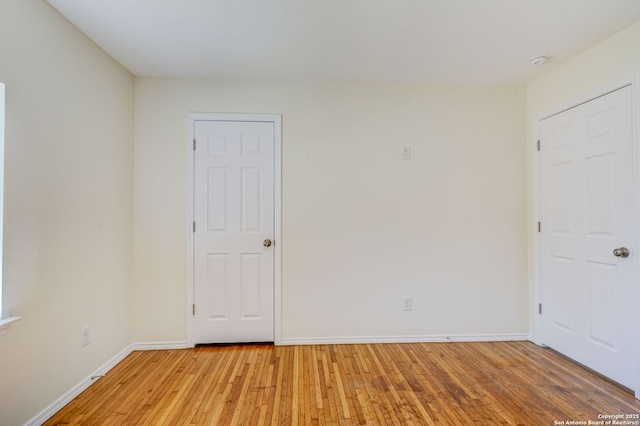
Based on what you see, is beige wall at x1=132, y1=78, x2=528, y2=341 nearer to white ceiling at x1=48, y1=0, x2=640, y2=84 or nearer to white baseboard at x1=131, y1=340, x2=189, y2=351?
Result: white baseboard at x1=131, y1=340, x2=189, y2=351

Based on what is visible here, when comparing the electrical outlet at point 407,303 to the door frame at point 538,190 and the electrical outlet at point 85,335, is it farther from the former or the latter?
the electrical outlet at point 85,335

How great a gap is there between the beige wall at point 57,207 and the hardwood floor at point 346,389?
32 centimetres

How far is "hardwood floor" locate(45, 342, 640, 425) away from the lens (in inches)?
65.1

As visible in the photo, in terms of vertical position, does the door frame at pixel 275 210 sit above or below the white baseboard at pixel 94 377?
above

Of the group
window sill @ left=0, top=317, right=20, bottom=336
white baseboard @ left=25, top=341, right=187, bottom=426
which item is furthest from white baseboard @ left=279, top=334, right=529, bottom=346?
window sill @ left=0, top=317, right=20, bottom=336

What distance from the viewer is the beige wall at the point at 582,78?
6.17 ft

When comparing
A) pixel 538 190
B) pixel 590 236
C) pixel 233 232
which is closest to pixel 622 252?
pixel 590 236

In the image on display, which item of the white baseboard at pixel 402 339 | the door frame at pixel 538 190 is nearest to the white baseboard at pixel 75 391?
the white baseboard at pixel 402 339

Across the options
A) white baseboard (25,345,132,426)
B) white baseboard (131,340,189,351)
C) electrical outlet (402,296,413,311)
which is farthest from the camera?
electrical outlet (402,296,413,311)

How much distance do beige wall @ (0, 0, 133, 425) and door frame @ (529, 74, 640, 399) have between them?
3630 mm

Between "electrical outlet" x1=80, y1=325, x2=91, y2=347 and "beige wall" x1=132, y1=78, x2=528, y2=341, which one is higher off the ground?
"beige wall" x1=132, y1=78, x2=528, y2=341

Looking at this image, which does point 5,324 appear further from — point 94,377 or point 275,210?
point 275,210

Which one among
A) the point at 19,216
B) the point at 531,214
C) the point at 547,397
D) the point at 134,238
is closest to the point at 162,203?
the point at 134,238

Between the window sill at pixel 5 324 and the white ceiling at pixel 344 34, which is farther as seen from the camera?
the white ceiling at pixel 344 34
